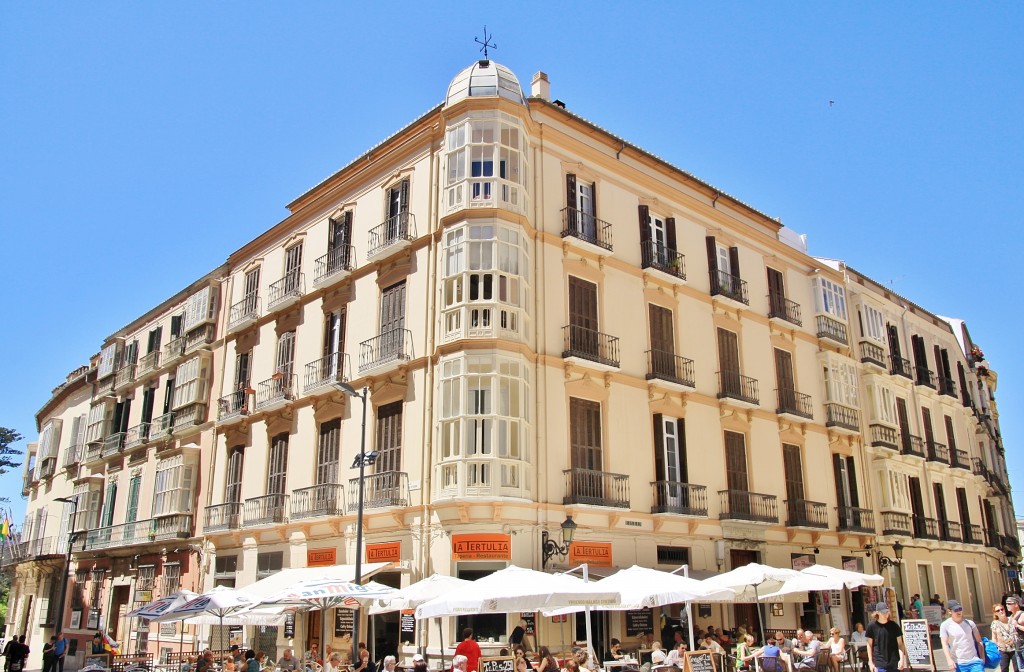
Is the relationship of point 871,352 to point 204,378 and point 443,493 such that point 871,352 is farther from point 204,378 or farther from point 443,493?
point 204,378

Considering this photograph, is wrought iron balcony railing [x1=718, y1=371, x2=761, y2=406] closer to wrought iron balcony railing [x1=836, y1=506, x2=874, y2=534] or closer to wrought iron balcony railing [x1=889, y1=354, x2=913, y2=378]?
wrought iron balcony railing [x1=836, y1=506, x2=874, y2=534]

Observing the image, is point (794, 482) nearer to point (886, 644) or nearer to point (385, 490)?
point (385, 490)

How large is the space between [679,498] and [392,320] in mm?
8837

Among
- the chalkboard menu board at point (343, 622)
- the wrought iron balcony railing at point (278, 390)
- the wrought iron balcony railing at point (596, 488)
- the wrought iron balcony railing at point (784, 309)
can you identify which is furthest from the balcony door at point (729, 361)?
the wrought iron balcony railing at point (278, 390)

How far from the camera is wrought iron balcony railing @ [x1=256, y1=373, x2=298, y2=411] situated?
25156mm

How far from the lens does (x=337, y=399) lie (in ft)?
76.5

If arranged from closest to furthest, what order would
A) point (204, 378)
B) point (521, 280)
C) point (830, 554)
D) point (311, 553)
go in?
point (521, 280) → point (311, 553) → point (830, 554) → point (204, 378)

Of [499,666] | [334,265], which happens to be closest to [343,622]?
[499,666]

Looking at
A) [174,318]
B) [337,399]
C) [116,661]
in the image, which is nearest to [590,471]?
[337,399]

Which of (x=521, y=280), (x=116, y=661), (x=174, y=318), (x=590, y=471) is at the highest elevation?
(x=174, y=318)

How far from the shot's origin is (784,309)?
94.9 feet

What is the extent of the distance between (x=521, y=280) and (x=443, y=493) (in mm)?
5304

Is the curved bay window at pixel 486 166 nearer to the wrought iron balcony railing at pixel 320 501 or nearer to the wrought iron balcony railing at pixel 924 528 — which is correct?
the wrought iron balcony railing at pixel 320 501

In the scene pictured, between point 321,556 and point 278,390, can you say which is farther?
point 278,390
